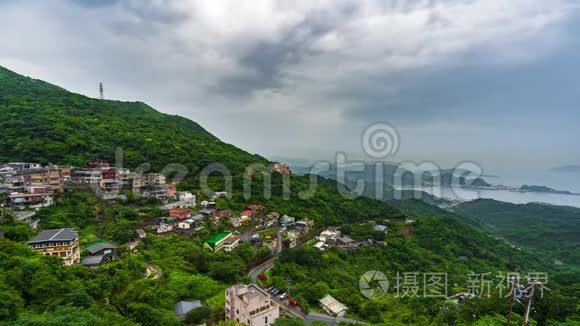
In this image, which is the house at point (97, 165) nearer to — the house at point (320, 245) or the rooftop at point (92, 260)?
the rooftop at point (92, 260)

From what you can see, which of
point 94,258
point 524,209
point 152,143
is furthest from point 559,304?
point 524,209

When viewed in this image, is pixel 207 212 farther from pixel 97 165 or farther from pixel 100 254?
pixel 97 165

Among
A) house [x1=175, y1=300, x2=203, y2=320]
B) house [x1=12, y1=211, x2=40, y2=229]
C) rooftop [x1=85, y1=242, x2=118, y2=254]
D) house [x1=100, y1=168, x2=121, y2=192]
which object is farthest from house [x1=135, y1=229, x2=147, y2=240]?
house [x1=100, y1=168, x2=121, y2=192]

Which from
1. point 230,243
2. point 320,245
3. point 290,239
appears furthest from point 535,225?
point 230,243

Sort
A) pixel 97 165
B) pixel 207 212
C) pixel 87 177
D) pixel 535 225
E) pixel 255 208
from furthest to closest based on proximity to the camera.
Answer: pixel 535 225, pixel 97 165, pixel 255 208, pixel 87 177, pixel 207 212

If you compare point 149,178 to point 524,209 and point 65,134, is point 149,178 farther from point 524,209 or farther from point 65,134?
point 524,209

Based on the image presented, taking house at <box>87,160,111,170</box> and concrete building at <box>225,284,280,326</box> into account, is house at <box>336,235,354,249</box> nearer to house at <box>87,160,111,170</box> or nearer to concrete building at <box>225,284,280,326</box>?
concrete building at <box>225,284,280,326</box>

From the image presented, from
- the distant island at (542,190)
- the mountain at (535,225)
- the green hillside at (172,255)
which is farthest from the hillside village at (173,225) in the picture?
the distant island at (542,190)
